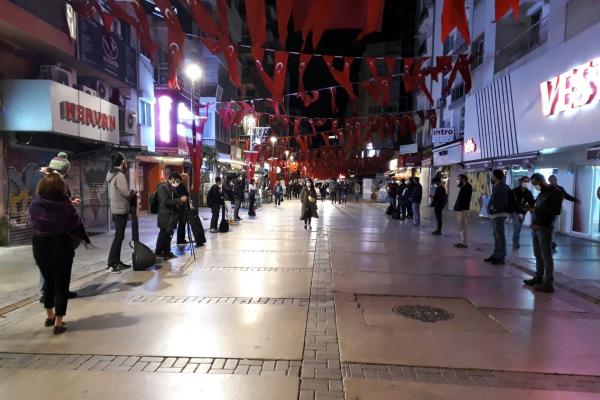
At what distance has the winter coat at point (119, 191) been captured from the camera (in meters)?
7.46

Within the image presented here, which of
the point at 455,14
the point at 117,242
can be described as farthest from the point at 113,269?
the point at 455,14

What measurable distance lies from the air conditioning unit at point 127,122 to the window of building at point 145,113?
99cm

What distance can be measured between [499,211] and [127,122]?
12511mm

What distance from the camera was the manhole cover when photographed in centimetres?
519

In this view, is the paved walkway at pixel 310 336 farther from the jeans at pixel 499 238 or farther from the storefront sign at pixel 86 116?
the storefront sign at pixel 86 116

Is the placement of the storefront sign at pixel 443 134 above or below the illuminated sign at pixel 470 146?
above

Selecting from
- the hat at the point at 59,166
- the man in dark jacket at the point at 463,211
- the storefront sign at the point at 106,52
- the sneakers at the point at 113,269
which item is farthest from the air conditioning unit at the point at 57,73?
the man in dark jacket at the point at 463,211

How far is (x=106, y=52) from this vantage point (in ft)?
42.4

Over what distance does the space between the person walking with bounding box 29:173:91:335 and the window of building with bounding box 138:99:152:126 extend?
12772 mm

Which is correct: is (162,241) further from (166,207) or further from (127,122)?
(127,122)

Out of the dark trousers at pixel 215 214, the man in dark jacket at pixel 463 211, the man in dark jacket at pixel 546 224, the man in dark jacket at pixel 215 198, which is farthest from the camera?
the dark trousers at pixel 215 214

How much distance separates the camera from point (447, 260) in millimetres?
8984

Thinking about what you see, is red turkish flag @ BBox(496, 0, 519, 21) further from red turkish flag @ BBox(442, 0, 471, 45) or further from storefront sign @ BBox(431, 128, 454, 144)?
storefront sign @ BBox(431, 128, 454, 144)

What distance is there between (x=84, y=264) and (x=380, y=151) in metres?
48.4
